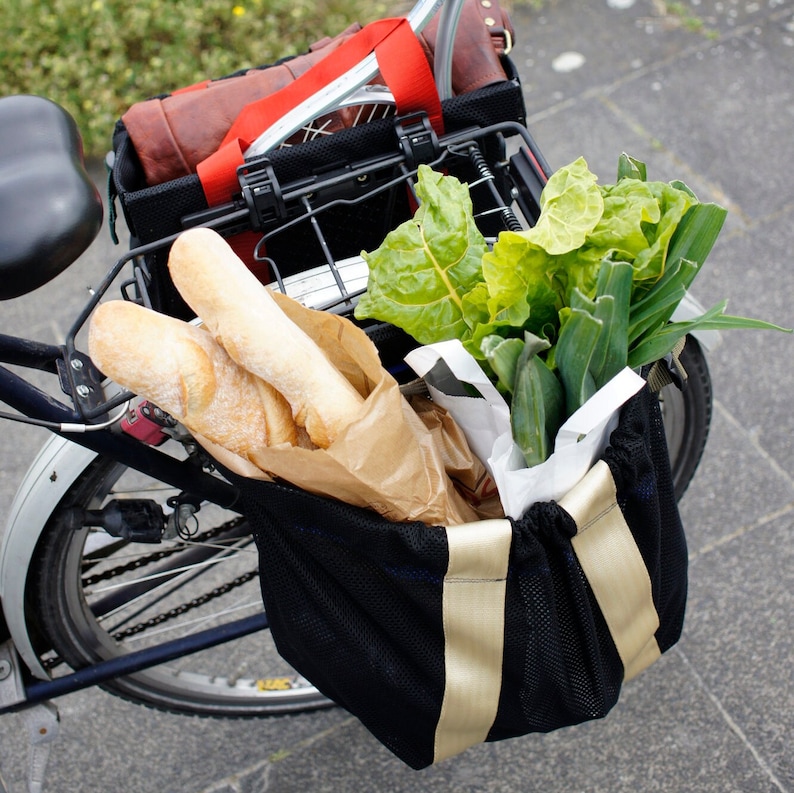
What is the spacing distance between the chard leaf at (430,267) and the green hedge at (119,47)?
227 centimetres

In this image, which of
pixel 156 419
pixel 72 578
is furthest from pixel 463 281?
pixel 72 578

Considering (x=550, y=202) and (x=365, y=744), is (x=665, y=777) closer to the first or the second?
(x=365, y=744)

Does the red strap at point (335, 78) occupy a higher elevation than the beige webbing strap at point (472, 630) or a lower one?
higher

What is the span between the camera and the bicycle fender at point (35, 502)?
1.36 metres

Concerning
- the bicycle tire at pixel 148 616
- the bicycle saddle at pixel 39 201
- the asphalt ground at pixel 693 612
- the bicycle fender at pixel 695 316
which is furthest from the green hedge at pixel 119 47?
the bicycle fender at pixel 695 316

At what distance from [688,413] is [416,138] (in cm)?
83

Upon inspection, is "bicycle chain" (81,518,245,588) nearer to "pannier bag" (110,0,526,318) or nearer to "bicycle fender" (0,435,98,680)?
"bicycle fender" (0,435,98,680)

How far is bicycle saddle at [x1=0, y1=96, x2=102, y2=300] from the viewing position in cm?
114

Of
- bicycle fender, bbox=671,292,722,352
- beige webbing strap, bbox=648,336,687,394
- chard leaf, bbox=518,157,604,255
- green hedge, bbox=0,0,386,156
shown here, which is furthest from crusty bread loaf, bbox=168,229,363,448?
green hedge, bbox=0,0,386,156

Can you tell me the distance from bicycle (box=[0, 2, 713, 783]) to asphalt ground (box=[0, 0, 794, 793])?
0.49 feet

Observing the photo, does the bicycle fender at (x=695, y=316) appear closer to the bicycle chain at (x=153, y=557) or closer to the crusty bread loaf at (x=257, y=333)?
the crusty bread loaf at (x=257, y=333)

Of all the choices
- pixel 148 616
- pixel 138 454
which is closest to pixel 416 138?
pixel 138 454

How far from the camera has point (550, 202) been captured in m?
0.99

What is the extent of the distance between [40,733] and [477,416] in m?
1.14
